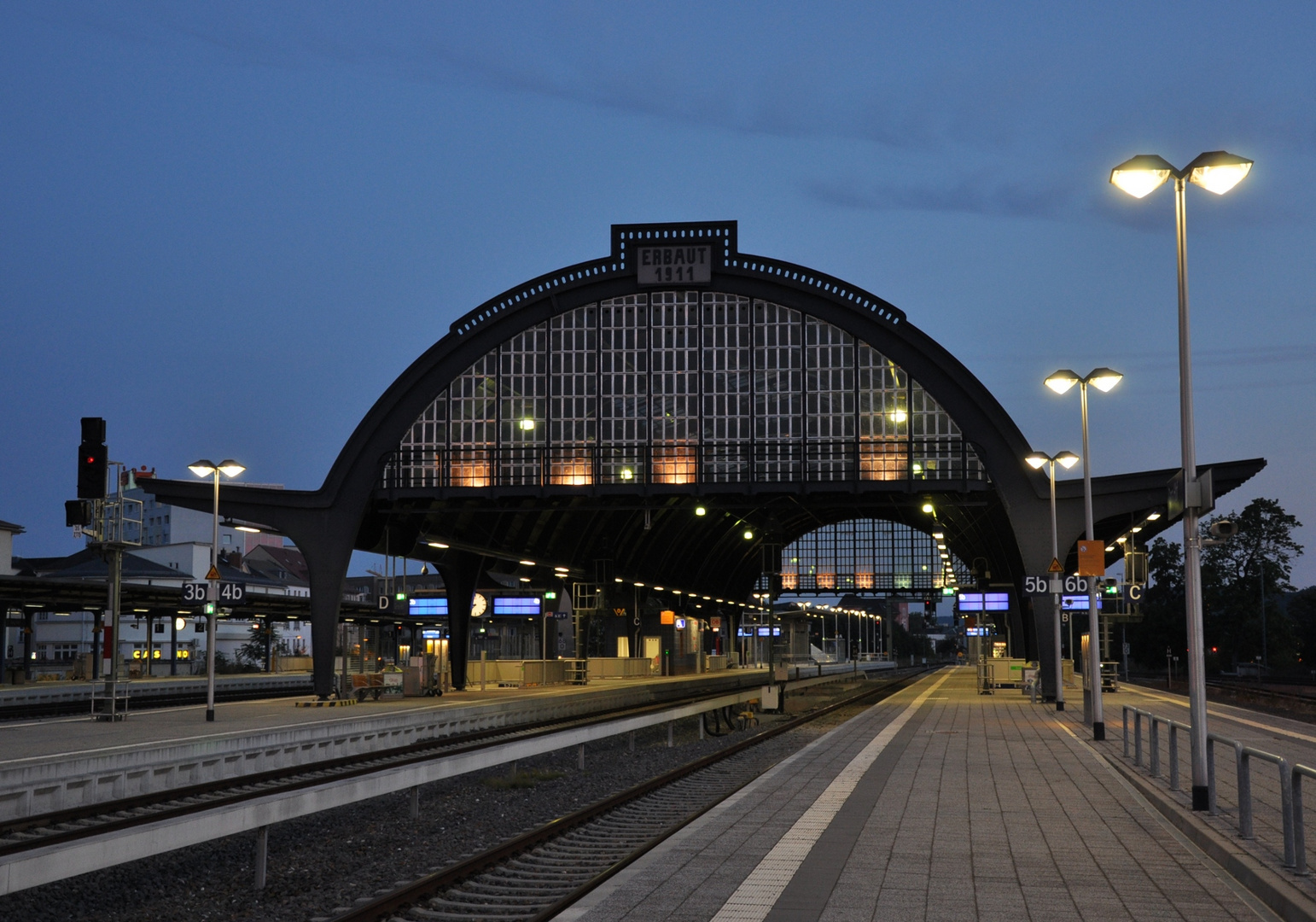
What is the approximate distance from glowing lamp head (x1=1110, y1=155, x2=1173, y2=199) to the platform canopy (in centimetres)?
3148

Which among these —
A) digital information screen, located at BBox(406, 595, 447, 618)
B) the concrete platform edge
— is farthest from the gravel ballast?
digital information screen, located at BBox(406, 595, 447, 618)

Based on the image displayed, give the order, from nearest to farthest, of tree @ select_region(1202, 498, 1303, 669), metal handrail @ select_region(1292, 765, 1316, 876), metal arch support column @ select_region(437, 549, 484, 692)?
metal handrail @ select_region(1292, 765, 1316, 876) → metal arch support column @ select_region(437, 549, 484, 692) → tree @ select_region(1202, 498, 1303, 669)

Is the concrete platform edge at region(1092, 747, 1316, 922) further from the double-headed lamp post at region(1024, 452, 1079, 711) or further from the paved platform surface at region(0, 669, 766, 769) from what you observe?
the double-headed lamp post at region(1024, 452, 1079, 711)

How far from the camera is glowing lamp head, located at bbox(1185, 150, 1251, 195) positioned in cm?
1612

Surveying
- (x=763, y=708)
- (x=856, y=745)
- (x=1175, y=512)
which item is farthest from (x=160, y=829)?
(x=763, y=708)

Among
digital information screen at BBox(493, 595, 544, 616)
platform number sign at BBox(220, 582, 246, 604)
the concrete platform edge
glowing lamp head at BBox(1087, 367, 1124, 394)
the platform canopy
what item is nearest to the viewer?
the concrete platform edge

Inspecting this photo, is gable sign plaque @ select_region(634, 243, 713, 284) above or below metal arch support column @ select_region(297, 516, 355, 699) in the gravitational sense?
above

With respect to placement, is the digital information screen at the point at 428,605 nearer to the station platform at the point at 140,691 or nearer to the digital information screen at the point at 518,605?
the digital information screen at the point at 518,605

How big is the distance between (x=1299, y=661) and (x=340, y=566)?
3833 inches

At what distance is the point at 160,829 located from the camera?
1145 cm

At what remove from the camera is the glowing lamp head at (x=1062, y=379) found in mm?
32062

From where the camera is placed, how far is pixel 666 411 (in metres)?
50.8

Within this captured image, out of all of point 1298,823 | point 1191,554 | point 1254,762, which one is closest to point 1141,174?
point 1191,554

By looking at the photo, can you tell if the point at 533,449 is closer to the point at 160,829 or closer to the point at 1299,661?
the point at 160,829
